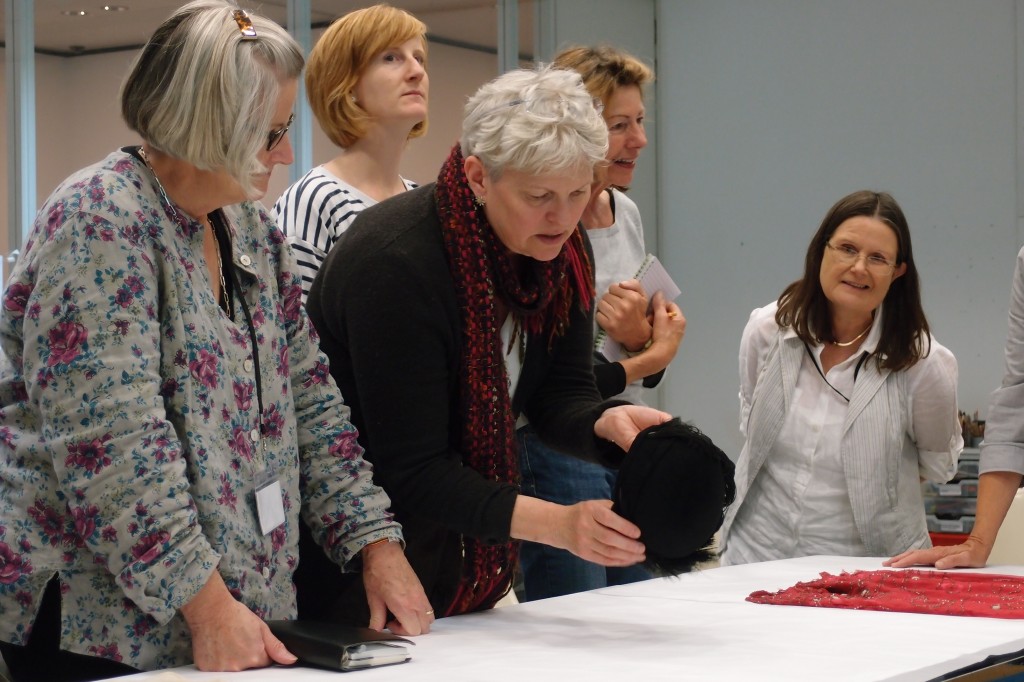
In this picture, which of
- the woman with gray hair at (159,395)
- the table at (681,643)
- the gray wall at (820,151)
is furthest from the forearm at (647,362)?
the gray wall at (820,151)

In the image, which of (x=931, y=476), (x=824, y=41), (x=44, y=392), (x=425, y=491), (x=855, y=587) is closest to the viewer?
(x=44, y=392)

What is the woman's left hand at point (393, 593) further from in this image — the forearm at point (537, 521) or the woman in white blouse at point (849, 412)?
the woman in white blouse at point (849, 412)

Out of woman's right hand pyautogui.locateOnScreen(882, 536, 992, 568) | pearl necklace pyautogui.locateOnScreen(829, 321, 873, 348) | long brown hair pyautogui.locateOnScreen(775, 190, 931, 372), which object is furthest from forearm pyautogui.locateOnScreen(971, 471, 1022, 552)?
pearl necklace pyautogui.locateOnScreen(829, 321, 873, 348)

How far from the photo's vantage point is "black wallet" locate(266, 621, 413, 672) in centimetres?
145

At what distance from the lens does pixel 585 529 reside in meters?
1.62

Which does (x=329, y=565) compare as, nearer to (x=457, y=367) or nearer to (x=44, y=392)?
(x=457, y=367)

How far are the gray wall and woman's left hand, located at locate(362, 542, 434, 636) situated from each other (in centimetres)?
503

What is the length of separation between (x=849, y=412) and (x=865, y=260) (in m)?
0.38

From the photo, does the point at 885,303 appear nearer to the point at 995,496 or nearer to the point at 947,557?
the point at 995,496

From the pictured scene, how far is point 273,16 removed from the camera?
526 centimetres

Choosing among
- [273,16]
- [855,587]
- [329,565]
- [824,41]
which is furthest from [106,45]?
[824,41]

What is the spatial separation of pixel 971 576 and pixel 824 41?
16.3ft

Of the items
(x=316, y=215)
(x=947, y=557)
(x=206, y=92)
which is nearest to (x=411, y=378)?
(x=206, y=92)

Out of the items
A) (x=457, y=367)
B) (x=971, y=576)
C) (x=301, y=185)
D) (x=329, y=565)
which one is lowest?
(x=971, y=576)
